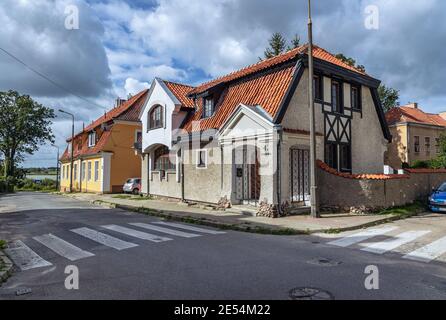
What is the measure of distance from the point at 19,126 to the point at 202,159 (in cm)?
4382

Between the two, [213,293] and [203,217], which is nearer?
[213,293]

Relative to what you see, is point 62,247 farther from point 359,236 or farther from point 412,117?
point 412,117

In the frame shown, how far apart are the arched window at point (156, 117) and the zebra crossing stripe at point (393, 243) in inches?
554

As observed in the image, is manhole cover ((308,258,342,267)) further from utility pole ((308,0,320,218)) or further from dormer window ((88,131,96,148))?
dormer window ((88,131,96,148))

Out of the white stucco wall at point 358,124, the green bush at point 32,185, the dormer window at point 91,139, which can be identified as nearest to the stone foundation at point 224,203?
the white stucco wall at point 358,124

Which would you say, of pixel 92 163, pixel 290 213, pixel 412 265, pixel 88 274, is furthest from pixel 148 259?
pixel 92 163

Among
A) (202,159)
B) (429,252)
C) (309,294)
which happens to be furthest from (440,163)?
(309,294)

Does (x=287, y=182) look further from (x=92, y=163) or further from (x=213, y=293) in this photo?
(x=92, y=163)

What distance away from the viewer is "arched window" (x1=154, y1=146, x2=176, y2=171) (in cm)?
1981

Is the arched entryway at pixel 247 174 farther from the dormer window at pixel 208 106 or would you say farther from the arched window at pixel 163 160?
the arched window at pixel 163 160

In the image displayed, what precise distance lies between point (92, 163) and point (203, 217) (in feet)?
71.7

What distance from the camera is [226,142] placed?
1461 centimetres

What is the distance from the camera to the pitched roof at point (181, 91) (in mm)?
18933

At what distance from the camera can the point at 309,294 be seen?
481cm
